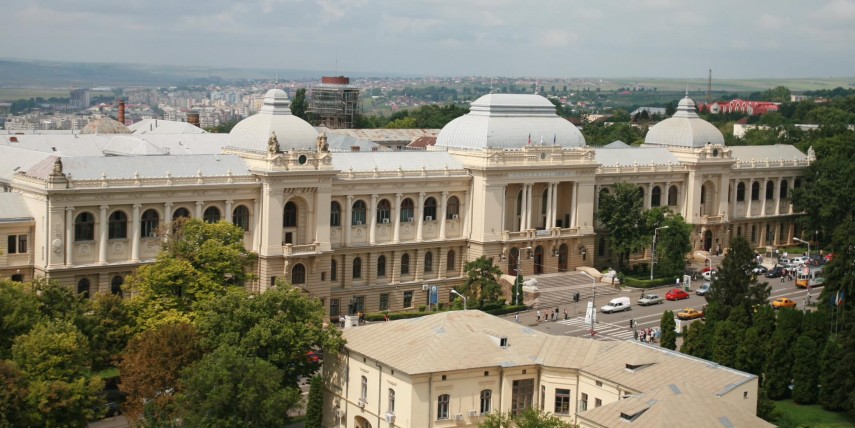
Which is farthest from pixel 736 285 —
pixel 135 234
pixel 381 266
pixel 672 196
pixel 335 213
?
pixel 135 234

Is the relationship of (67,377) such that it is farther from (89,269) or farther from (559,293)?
(559,293)

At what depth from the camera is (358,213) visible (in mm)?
115688

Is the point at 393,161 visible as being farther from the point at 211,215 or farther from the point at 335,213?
the point at 211,215

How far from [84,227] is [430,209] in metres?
36.0

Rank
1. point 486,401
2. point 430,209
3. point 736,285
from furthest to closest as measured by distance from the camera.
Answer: point 430,209
point 736,285
point 486,401

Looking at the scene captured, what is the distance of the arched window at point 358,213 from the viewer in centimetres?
11531

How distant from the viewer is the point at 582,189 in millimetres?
129875

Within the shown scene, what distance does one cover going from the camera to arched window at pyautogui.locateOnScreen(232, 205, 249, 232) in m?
107

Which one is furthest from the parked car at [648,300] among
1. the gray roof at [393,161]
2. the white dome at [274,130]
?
the white dome at [274,130]

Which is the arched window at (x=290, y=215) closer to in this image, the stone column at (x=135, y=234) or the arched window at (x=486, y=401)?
the stone column at (x=135, y=234)

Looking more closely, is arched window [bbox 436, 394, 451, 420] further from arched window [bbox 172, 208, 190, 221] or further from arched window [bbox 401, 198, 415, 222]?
arched window [bbox 401, 198, 415, 222]

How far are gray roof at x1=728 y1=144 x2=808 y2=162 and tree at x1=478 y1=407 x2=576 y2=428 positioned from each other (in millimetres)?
88146

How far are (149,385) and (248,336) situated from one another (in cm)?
687

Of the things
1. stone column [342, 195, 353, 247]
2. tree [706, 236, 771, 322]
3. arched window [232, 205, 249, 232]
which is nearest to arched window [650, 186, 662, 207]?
tree [706, 236, 771, 322]
